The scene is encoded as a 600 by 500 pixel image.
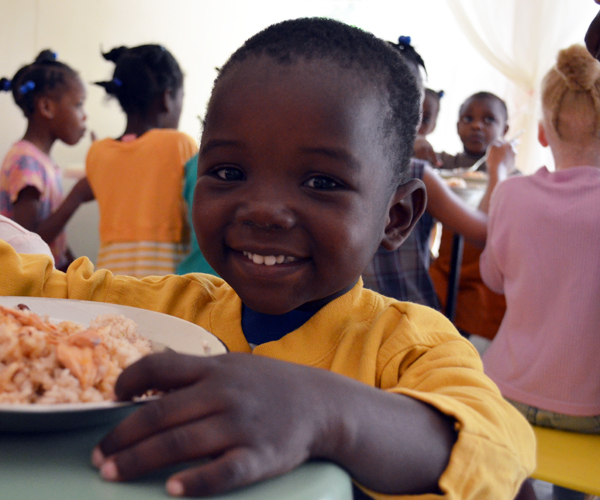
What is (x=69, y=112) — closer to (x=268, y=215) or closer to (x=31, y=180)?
(x=31, y=180)

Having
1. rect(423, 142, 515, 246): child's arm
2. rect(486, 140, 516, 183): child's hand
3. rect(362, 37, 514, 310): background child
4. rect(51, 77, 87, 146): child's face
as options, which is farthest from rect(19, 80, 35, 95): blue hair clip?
rect(486, 140, 516, 183): child's hand

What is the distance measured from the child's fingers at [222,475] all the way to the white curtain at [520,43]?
16.2ft

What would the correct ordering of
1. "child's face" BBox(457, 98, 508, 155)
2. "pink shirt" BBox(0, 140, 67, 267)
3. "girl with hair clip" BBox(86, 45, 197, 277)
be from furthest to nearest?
"child's face" BBox(457, 98, 508, 155)
"pink shirt" BBox(0, 140, 67, 267)
"girl with hair clip" BBox(86, 45, 197, 277)

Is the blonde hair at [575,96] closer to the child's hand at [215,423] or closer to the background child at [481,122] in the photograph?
the child's hand at [215,423]

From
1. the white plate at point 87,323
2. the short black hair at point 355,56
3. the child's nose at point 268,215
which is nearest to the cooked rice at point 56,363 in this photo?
the white plate at point 87,323

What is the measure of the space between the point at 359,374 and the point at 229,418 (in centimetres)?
34

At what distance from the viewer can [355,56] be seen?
0.73 meters

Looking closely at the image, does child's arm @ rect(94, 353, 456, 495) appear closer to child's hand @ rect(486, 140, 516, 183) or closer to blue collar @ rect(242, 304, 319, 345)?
blue collar @ rect(242, 304, 319, 345)

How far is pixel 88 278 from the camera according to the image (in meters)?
0.82

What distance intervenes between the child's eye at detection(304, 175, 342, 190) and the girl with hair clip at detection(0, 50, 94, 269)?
195 cm

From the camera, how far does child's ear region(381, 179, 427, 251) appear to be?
84 centimetres

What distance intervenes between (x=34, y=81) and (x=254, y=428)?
9.77ft

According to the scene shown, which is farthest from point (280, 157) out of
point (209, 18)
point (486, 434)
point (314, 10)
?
point (314, 10)

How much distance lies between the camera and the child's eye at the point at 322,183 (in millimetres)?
690
